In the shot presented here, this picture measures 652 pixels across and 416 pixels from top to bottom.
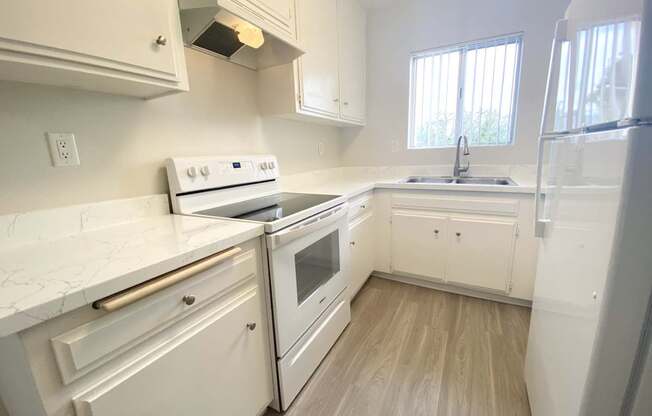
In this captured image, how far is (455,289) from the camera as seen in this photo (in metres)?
2.17

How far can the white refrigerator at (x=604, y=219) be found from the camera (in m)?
0.53

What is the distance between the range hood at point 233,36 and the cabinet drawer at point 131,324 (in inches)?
39.4

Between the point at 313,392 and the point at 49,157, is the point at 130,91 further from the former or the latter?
the point at 313,392

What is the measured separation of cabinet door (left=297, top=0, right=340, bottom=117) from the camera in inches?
66.4

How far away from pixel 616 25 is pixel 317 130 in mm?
2032

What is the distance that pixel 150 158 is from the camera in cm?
125

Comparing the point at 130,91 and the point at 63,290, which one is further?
the point at 130,91

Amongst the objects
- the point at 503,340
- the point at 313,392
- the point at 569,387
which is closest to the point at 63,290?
the point at 313,392

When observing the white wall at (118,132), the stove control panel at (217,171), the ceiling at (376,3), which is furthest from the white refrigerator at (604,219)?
the ceiling at (376,3)

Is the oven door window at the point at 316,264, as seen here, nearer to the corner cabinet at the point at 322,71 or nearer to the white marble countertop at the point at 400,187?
the white marble countertop at the point at 400,187

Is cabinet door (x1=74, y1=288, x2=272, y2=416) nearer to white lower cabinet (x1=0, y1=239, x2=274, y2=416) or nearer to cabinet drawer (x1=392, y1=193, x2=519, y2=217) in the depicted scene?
white lower cabinet (x1=0, y1=239, x2=274, y2=416)

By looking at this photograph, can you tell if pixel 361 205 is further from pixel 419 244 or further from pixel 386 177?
pixel 386 177

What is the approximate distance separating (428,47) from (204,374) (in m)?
2.81

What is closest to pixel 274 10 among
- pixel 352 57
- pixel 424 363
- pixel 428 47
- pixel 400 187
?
pixel 352 57
